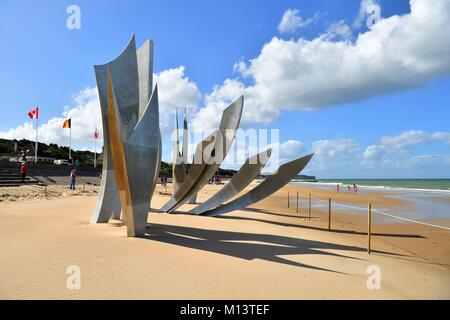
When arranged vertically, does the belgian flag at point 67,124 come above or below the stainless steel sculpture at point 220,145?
above

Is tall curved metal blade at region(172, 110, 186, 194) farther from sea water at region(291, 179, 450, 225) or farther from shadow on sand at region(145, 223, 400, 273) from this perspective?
sea water at region(291, 179, 450, 225)

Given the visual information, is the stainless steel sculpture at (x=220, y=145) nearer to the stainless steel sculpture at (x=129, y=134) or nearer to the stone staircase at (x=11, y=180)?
the stainless steel sculpture at (x=129, y=134)

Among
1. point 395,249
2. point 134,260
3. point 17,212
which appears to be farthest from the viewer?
point 17,212

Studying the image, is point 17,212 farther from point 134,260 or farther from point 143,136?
point 134,260

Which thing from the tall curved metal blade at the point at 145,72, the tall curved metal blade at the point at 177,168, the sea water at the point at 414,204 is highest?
the tall curved metal blade at the point at 145,72

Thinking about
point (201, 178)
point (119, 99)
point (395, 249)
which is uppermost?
point (119, 99)

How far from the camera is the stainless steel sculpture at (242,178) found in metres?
12.3

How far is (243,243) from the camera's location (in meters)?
8.18

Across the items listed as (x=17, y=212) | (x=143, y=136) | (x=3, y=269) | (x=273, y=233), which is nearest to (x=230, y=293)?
(x=3, y=269)

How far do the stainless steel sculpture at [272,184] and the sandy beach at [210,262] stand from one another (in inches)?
73.2

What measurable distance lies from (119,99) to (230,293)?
726cm

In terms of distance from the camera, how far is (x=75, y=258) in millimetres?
Result: 6152

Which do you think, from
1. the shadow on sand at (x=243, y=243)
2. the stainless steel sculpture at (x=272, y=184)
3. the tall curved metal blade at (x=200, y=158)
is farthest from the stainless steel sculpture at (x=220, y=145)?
the shadow on sand at (x=243, y=243)

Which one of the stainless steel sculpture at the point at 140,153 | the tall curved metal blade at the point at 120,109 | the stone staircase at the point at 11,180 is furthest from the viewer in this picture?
the stone staircase at the point at 11,180
